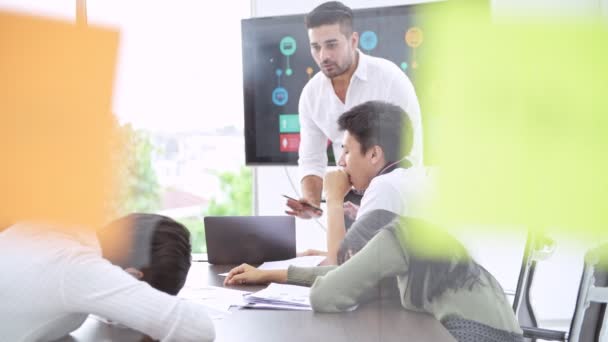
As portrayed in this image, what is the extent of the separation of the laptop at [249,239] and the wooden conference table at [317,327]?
0.12 meters

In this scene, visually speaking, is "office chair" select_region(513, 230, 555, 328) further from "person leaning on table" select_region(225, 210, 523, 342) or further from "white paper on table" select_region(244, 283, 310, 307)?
"white paper on table" select_region(244, 283, 310, 307)

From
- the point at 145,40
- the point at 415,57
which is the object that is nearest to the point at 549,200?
Answer: the point at 415,57

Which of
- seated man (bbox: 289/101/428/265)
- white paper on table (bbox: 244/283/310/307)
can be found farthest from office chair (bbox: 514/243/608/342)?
white paper on table (bbox: 244/283/310/307)

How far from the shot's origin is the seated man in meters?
0.72

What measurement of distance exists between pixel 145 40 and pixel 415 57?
34 centimetres

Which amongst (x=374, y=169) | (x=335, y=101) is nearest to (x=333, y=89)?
(x=335, y=101)

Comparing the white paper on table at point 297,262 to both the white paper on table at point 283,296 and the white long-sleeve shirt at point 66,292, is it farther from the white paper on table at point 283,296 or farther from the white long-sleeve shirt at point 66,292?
the white long-sleeve shirt at point 66,292

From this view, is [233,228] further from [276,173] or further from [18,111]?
[18,111]

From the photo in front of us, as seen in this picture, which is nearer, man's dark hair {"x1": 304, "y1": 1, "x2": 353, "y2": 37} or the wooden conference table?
the wooden conference table

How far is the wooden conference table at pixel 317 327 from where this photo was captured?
0.58m

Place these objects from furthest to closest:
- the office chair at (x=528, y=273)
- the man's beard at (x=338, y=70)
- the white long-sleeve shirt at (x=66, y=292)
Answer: the man's beard at (x=338, y=70)
the office chair at (x=528, y=273)
the white long-sleeve shirt at (x=66, y=292)

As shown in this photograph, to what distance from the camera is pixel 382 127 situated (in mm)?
728

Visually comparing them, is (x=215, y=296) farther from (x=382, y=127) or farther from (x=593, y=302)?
(x=593, y=302)

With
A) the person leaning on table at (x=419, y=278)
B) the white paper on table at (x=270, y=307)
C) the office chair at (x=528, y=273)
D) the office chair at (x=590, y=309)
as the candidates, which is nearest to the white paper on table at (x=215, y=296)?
the white paper on table at (x=270, y=307)
